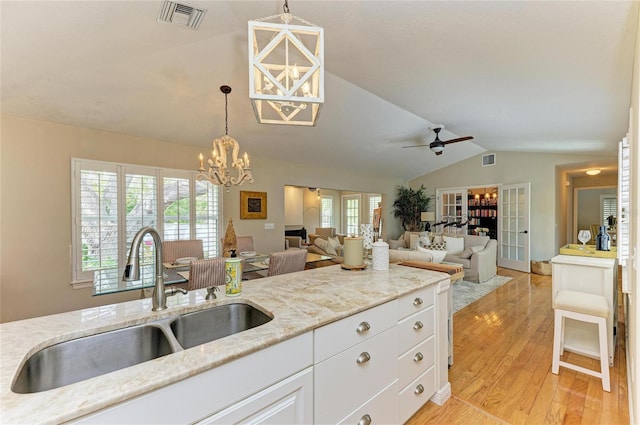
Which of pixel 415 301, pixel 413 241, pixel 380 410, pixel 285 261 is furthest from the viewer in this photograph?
pixel 413 241

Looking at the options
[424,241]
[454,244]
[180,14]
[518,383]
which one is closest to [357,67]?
[180,14]

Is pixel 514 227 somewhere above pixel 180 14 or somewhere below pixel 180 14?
below

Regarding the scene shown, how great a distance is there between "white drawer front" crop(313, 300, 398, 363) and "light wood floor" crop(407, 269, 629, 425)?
86 cm

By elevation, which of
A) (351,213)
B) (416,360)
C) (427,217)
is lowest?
(416,360)

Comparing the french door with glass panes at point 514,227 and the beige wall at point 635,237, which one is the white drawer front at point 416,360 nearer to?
the beige wall at point 635,237

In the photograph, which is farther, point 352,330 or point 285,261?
point 285,261

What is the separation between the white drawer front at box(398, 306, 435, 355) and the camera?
5.41 feet

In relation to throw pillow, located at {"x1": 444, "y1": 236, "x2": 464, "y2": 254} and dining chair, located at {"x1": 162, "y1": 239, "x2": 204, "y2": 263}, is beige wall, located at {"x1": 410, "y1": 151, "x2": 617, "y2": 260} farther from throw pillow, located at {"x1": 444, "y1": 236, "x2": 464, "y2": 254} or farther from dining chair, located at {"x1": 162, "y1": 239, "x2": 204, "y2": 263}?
dining chair, located at {"x1": 162, "y1": 239, "x2": 204, "y2": 263}

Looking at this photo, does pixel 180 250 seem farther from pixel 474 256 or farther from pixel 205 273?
pixel 474 256

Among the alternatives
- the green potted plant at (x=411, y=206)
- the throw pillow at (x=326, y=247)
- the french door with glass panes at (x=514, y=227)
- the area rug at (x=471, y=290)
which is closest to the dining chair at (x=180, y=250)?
the throw pillow at (x=326, y=247)

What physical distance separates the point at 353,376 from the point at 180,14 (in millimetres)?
2807

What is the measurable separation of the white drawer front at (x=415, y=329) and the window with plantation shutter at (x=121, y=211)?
2701 millimetres

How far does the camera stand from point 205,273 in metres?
2.58

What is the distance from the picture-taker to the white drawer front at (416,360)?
166 cm
